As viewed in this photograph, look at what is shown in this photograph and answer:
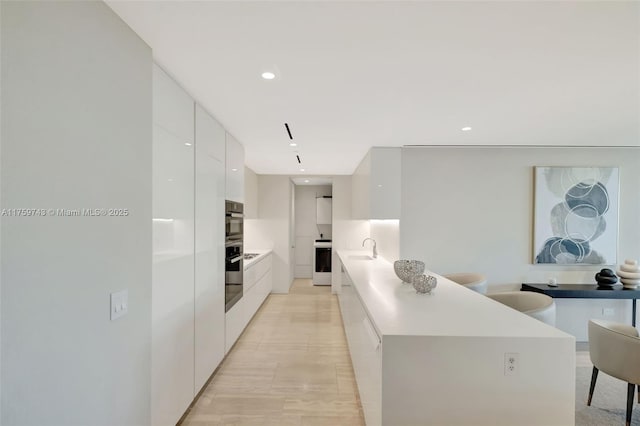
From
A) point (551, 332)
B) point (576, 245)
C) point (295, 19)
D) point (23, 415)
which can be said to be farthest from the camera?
point (576, 245)

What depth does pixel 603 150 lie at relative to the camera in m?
3.82

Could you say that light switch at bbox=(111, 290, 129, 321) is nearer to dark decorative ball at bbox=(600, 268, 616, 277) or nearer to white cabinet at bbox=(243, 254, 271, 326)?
white cabinet at bbox=(243, 254, 271, 326)

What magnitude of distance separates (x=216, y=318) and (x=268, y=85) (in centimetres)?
213

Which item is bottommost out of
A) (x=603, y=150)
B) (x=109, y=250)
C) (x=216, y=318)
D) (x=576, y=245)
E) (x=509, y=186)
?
(x=216, y=318)

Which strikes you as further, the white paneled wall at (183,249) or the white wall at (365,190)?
the white wall at (365,190)

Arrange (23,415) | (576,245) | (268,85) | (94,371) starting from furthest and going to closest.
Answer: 1. (576,245)
2. (268,85)
3. (94,371)
4. (23,415)

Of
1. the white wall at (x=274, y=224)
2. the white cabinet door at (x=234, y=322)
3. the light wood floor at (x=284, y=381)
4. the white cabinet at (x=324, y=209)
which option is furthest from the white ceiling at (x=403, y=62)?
the white cabinet at (x=324, y=209)

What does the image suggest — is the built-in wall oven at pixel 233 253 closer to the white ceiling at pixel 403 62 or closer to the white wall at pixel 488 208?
the white ceiling at pixel 403 62

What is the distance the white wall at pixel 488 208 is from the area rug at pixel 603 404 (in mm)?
1033

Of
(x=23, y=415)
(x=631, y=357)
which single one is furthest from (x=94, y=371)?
(x=631, y=357)

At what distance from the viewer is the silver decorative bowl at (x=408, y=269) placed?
8.54 feet

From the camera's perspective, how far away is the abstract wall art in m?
3.77

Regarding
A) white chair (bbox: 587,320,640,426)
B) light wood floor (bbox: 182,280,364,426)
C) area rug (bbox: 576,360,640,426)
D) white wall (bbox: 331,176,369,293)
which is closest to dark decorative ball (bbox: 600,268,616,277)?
area rug (bbox: 576,360,640,426)

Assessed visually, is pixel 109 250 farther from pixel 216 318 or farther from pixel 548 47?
pixel 548 47
